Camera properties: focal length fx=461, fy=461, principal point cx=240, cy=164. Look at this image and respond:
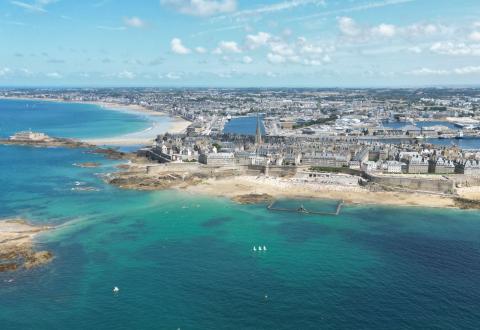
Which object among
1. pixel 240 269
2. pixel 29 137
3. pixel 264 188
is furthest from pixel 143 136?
pixel 240 269

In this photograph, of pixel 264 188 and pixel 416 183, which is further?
pixel 264 188

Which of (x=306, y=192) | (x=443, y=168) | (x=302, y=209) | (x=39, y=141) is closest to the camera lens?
(x=302, y=209)

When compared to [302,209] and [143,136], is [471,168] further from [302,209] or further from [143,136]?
[143,136]

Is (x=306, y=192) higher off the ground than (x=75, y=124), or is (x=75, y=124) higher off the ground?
(x=306, y=192)

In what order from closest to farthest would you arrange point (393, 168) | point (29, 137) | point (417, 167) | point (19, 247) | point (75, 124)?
point (19, 247), point (417, 167), point (393, 168), point (29, 137), point (75, 124)

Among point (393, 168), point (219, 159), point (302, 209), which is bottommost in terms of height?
point (302, 209)

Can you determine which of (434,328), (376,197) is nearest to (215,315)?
(434,328)

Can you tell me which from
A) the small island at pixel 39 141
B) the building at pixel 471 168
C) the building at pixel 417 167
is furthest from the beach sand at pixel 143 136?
the building at pixel 471 168

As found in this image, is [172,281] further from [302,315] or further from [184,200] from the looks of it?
[184,200]

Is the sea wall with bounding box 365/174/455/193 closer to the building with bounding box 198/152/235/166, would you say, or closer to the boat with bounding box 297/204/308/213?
the boat with bounding box 297/204/308/213
